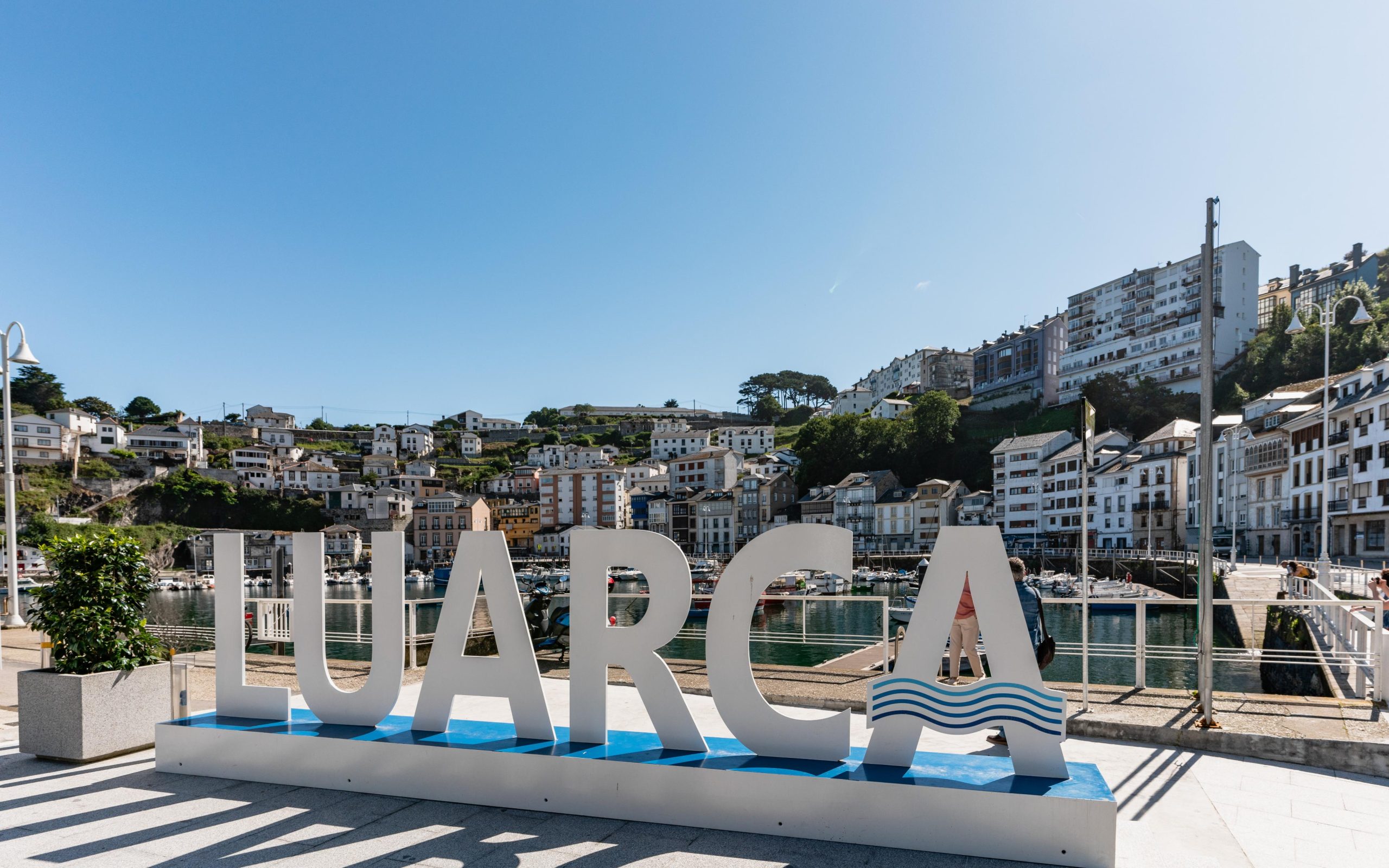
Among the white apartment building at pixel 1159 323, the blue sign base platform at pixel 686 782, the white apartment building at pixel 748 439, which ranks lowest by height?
the blue sign base platform at pixel 686 782

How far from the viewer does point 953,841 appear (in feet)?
13.9

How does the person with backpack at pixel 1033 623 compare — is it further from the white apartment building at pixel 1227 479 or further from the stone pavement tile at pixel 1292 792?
the white apartment building at pixel 1227 479

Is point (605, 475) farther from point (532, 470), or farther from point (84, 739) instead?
point (84, 739)

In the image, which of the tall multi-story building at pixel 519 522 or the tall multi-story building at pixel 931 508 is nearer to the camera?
the tall multi-story building at pixel 931 508

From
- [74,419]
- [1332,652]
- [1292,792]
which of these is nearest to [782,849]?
[1292,792]

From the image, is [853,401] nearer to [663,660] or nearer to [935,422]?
[935,422]

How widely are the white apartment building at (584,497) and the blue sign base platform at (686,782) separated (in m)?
93.8

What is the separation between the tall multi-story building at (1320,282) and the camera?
8856 centimetres

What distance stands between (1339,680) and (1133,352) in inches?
3756

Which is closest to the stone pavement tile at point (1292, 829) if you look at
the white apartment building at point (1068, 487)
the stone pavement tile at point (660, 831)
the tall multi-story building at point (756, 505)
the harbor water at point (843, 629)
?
the harbor water at point (843, 629)

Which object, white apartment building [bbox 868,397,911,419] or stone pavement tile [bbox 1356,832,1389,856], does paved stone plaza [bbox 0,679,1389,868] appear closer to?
stone pavement tile [bbox 1356,832,1389,856]

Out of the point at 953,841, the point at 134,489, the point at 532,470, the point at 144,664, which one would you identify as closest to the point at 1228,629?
the point at 953,841

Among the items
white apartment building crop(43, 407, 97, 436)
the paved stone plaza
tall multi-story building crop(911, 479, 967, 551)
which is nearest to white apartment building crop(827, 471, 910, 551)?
tall multi-story building crop(911, 479, 967, 551)

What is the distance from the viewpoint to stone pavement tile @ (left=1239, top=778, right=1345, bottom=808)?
5160 mm
